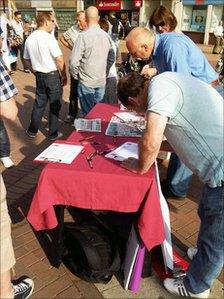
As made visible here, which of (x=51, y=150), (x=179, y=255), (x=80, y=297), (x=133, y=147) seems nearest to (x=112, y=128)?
(x=133, y=147)

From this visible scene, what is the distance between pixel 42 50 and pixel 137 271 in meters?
3.52

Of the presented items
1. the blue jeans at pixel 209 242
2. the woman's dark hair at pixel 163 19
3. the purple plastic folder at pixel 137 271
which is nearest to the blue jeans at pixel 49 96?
the woman's dark hair at pixel 163 19

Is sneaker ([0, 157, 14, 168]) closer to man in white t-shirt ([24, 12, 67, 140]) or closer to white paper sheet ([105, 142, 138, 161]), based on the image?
man in white t-shirt ([24, 12, 67, 140])

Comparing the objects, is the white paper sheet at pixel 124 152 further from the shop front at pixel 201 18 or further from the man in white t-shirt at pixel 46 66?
the shop front at pixel 201 18

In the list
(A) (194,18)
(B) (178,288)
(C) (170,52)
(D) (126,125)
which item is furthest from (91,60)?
(A) (194,18)

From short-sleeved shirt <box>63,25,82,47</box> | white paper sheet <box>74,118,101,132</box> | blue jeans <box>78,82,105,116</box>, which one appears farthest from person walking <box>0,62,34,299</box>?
short-sleeved shirt <box>63,25,82,47</box>

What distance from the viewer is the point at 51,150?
8.62 feet

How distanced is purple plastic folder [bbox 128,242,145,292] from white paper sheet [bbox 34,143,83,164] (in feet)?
2.48

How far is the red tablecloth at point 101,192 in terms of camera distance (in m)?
2.22

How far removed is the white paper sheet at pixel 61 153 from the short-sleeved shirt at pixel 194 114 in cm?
79

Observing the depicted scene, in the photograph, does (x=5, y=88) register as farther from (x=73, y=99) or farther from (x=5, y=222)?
(x=73, y=99)

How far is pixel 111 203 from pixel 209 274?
74 cm

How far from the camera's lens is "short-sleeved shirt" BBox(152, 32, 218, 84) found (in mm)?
2928

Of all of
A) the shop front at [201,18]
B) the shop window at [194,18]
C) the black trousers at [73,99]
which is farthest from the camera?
the shop window at [194,18]
